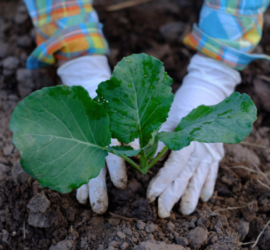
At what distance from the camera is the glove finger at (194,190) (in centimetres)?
130

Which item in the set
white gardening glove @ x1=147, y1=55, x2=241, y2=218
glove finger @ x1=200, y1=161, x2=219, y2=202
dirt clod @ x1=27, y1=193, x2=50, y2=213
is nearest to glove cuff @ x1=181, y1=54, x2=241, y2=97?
white gardening glove @ x1=147, y1=55, x2=241, y2=218

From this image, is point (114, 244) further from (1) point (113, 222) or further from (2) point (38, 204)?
(2) point (38, 204)

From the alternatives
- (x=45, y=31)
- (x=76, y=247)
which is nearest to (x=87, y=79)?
(x=45, y=31)

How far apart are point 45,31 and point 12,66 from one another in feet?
1.21

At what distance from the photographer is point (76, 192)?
1.31m

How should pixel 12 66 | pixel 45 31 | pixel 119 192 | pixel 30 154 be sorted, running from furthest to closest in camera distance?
pixel 12 66, pixel 45 31, pixel 119 192, pixel 30 154

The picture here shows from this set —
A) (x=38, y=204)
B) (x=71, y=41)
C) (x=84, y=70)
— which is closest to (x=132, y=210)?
(x=38, y=204)

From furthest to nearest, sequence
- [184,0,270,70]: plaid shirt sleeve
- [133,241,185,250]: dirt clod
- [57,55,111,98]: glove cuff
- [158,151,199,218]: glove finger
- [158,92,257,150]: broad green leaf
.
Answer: [57,55,111,98]: glove cuff → [184,0,270,70]: plaid shirt sleeve → [158,151,199,218]: glove finger → [133,241,185,250]: dirt clod → [158,92,257,150]: broad green leaf

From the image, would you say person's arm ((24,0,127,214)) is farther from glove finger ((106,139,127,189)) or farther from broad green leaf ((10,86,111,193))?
broad green leaf ((10,86,111,193))

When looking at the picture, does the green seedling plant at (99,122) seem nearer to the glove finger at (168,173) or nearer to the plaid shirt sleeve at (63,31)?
the glove finger at (168,173)

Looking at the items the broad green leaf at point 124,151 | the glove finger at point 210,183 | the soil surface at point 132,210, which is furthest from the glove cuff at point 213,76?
the broad green leaf at point 124,151

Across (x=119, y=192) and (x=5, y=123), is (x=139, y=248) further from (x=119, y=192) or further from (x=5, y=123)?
(x=5, y=123)

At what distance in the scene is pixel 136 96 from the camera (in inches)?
42.8

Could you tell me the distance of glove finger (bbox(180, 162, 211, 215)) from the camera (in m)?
1.30
